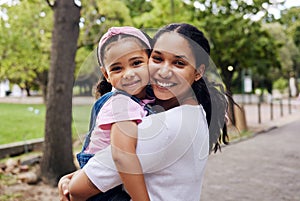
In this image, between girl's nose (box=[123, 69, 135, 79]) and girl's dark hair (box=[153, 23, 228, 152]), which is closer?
girl's nose (box=[123, 69, 135, 79])

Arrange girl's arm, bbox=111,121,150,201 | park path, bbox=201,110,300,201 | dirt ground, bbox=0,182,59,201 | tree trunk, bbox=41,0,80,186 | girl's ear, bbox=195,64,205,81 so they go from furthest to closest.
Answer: tree trunk, bbox=41,0,80,186 < park path, bbox=201,110,300,201 < dirt ground, bbox=0,182,59,201 < girl's ear, bbox=195,64,205,81 < girl's arm, bbox=111,121,150,201

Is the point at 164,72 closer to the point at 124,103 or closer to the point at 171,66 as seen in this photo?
the point at 171,66

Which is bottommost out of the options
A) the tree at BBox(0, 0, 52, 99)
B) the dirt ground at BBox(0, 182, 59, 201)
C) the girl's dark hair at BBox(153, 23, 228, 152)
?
the dirt ground at BBox(0, 182, 59, 201)

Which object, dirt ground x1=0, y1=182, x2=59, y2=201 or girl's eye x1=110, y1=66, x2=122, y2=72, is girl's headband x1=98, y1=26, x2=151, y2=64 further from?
dirt ground x1=0, y1=182, x2=59, y2=201

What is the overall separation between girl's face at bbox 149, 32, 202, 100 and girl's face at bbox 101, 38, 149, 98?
0.09ft

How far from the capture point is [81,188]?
41.2 inches

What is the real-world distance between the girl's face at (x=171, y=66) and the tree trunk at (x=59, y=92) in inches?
187

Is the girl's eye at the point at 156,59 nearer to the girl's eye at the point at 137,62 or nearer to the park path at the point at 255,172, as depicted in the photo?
the girl's eye at the point at 137,62

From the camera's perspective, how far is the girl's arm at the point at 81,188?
3.39 feet

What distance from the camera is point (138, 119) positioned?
974 millimetres

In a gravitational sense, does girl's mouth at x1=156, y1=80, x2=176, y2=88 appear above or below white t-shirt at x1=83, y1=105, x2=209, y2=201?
above

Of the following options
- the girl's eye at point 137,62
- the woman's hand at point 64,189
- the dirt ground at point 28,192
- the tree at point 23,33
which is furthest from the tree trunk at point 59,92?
the tree at point 23,33

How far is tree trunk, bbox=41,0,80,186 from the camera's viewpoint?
5617 millimetres

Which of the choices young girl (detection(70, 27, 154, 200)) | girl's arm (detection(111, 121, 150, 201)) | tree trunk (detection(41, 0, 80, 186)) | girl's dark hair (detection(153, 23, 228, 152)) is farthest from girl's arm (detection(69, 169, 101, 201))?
tree trunk (detection(41, 0, 80, 186))
